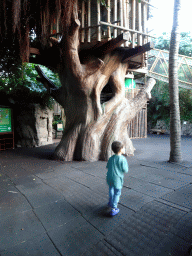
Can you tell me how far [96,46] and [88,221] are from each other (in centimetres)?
501

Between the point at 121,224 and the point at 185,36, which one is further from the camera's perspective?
the point at 185,36

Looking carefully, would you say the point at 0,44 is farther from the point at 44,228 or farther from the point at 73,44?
the point at 44,228

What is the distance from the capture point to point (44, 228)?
2.12 meters

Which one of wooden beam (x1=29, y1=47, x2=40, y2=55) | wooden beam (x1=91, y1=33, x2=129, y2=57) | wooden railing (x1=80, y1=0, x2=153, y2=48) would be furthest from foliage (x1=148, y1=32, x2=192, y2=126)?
wooden beam (x1=29, y1=47, x2=40, y2=55)

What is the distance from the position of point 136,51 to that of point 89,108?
245cm

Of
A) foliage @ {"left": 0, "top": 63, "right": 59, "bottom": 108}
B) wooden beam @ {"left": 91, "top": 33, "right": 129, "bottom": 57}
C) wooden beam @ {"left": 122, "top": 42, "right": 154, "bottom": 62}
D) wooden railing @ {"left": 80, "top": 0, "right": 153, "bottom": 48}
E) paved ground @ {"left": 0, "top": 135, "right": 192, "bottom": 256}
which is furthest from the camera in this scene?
foliage @ {"left": 0, "top": 63, "right": 59, "bottom": 108}

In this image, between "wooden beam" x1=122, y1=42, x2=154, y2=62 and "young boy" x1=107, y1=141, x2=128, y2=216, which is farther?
"wooden beam" x1=122, y1=42, x2=154, y2=62

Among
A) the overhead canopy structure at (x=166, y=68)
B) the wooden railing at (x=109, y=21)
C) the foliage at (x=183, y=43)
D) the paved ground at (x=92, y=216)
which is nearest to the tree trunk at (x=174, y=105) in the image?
the wooden railing at (x=109, y=21)

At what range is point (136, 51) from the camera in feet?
18.9

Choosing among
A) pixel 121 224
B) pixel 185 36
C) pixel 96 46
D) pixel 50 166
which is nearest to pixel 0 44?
pixel 96 46

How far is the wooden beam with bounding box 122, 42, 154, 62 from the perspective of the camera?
5.33 m

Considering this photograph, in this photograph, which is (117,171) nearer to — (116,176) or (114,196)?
(116,176)

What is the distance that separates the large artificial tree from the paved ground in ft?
5.60

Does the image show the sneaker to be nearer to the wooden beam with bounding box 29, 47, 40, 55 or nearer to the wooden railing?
the wooden railing
